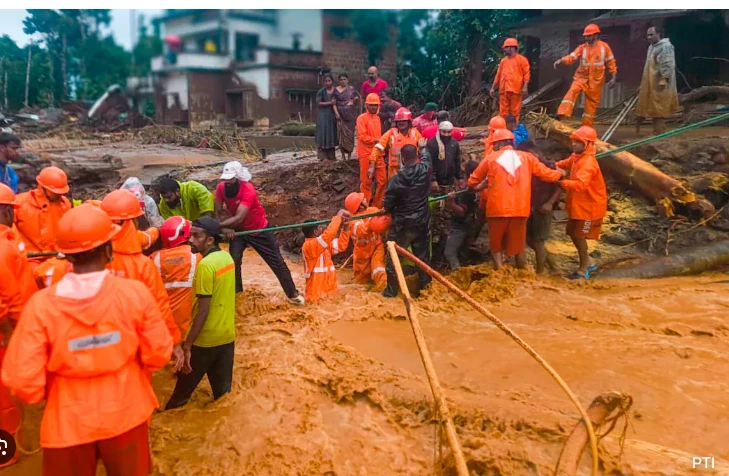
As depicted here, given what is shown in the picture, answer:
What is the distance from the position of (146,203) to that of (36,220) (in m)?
0.94

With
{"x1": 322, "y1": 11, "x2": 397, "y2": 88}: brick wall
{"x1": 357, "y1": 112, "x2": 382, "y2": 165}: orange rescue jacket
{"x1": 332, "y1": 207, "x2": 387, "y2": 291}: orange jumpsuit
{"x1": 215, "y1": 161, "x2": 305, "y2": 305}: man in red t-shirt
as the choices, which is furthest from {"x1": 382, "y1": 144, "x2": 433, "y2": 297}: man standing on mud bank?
{"x1": 322, "y1": 11, "x2": 397, "y2": 88}: brick wall

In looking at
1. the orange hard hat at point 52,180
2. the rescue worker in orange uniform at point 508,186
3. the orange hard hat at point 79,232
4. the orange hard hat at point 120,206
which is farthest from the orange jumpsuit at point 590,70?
the orange hard hat at point 79,232

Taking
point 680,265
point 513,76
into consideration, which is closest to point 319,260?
point 680,265

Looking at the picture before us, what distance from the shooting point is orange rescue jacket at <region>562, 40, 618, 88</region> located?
26.0 ft

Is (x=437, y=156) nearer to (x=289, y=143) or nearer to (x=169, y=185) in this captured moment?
(x=169, y=185)

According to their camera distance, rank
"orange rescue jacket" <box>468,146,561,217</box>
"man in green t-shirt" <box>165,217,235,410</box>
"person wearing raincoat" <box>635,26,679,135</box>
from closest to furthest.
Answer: "man in green t-shirt" <box>165,217,235,410</box>
"orange rescue jacket" <box>468,146,561,217</box>
"person wearing raincoat" <box>635,26,679,135</box>

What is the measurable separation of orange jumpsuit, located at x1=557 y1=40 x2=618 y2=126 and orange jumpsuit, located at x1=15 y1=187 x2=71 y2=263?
6.76 meters

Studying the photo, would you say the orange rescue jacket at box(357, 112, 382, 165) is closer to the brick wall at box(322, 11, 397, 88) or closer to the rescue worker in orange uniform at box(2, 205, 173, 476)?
the brick wall at box(322, 11, 397, 88)

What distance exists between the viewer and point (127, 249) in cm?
351

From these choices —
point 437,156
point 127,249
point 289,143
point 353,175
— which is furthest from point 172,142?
point 127,249

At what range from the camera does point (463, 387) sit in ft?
12.9

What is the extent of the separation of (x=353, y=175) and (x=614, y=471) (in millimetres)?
7318

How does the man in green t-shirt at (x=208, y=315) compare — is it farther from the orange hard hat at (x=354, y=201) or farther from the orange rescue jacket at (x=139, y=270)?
the orange hard hat at (x=354, y=201)

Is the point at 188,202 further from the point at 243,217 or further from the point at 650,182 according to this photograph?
the point at 650,182
